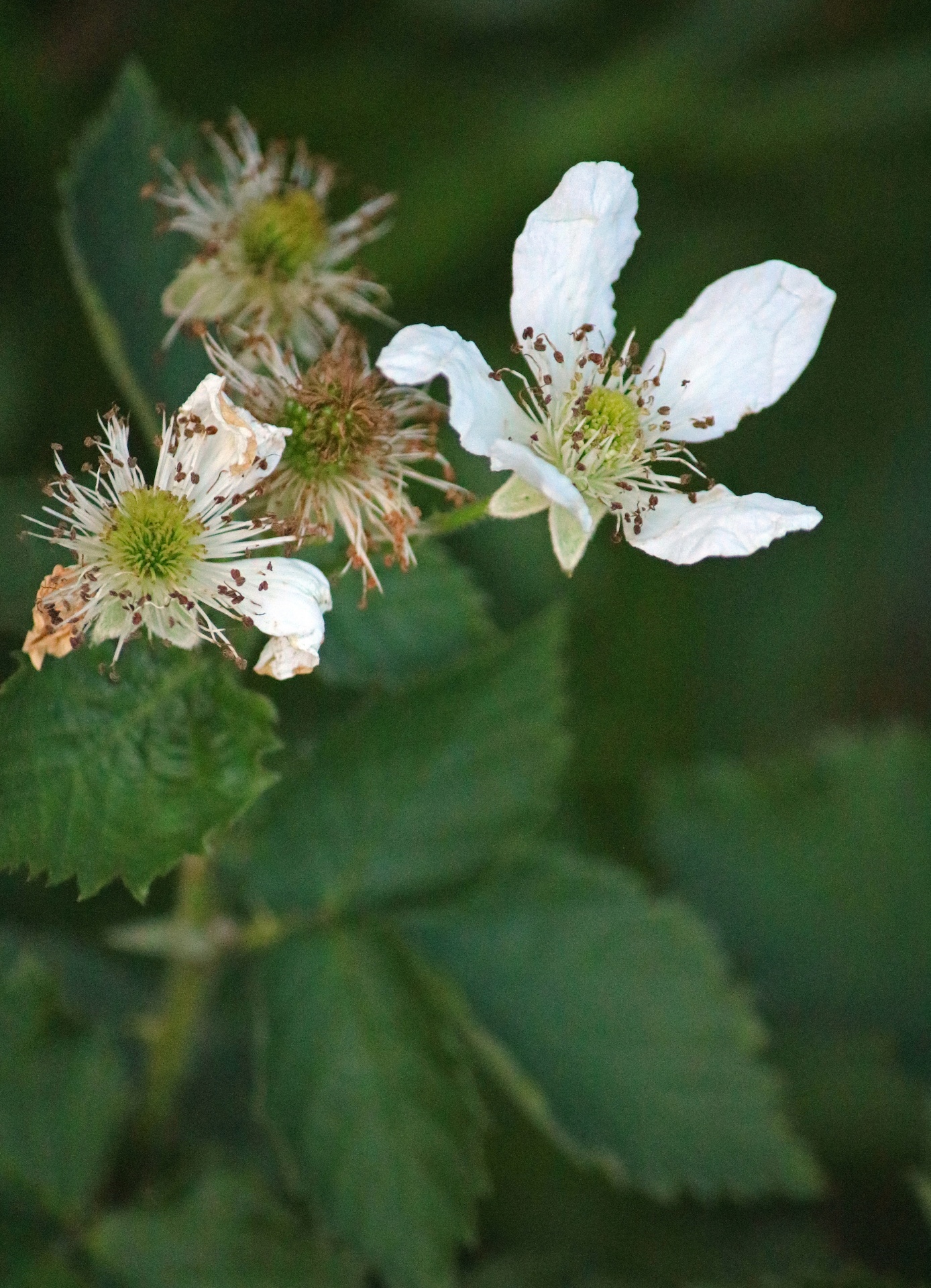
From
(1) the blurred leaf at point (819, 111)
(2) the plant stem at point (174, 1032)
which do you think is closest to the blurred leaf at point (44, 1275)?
(2) the plant stem at point (174, 1032)

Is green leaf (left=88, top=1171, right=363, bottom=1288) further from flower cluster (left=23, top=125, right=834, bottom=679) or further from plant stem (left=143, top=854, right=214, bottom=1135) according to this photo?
flower cluster (left=23, top=125, right=834, bottom=679)

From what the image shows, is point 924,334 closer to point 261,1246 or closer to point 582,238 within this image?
point 582,238

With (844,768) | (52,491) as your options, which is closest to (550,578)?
(844,768)

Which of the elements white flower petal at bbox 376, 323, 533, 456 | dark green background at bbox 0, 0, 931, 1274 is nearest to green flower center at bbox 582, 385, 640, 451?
white flower petal at bbox 376, 323, 533, 456

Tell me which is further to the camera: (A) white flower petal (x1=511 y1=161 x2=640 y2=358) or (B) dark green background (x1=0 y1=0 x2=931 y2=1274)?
(B) dark green background (x1=0 y1=0 x2=931 y2=1274)

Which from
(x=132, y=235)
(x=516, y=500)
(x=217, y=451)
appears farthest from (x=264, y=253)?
(x=516, y=500)

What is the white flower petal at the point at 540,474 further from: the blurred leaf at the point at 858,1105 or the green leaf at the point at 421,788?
the blurred leaf at the point at 858,1105
